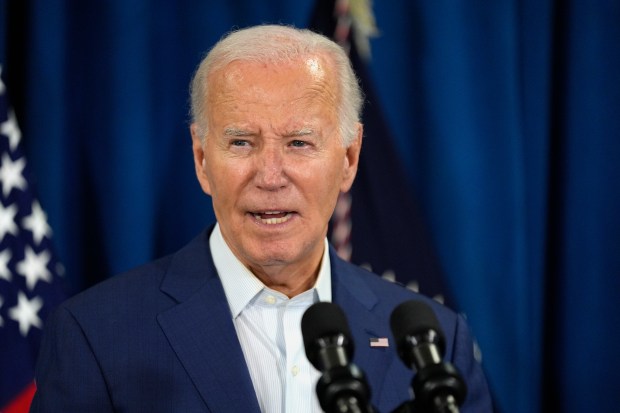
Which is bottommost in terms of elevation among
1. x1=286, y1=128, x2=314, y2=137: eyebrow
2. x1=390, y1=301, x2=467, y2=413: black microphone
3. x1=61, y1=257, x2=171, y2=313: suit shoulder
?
x1=61, y1=257, x2=171, y2=313: suit shoulder

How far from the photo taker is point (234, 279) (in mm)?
2041

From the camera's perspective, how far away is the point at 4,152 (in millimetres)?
2541

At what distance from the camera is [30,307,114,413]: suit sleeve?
1.79 meters

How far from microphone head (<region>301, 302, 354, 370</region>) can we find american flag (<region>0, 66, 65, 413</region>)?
4.86ft

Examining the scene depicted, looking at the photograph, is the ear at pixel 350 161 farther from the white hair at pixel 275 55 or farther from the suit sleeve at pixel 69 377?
the suit sleeve at pixel 69 377

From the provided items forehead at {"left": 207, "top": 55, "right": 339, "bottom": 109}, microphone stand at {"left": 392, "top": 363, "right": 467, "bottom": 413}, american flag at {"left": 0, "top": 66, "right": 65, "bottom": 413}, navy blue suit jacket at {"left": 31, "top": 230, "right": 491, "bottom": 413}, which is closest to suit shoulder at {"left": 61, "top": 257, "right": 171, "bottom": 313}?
navy blue suit jacket at {"left": 31, "top": 230, "right": 491, "bottom": 413}

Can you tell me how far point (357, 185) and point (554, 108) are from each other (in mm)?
875

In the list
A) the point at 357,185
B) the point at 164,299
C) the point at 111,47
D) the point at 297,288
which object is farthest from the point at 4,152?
the point at 357,185

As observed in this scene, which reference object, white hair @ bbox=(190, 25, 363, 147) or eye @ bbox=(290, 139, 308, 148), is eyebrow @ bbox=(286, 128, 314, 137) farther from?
white hair @ bbox=(190, 25, 363, 147)

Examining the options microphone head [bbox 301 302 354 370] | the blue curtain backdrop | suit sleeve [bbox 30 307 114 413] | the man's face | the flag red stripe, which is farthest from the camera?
the blue curtain backdrop

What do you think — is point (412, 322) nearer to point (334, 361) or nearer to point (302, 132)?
point (334, 361)

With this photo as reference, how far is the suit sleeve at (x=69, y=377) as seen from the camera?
1794 mm

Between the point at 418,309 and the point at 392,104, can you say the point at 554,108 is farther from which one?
the point at 418,309

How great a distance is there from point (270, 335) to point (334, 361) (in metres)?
0.80
